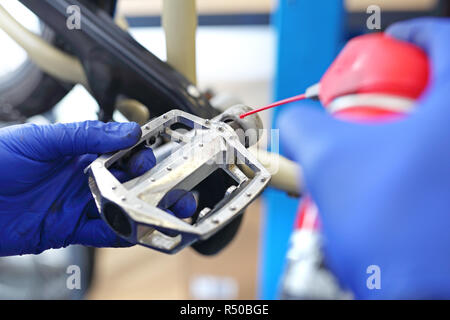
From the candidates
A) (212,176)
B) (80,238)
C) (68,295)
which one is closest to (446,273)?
(212,176)

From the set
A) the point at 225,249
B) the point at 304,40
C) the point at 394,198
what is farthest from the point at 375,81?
the point at 225,249

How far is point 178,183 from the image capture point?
377 millimetres

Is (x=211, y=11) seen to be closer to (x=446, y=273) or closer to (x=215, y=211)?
(x=215, y=211)

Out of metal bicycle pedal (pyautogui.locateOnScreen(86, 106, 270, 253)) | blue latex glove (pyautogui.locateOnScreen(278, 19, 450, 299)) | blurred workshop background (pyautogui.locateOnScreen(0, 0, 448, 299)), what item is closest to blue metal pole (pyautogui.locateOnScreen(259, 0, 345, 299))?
blurred workshop background (pyautogui.locateOnScreen(0, 0, 448, 299))

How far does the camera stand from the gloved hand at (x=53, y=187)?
46 cm

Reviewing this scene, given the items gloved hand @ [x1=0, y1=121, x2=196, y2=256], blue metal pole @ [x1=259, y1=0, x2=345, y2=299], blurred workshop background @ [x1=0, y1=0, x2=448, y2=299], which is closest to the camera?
gloved hand @ [x1=0, y1=121, x2=196, y2=256]

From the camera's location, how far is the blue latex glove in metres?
0.24

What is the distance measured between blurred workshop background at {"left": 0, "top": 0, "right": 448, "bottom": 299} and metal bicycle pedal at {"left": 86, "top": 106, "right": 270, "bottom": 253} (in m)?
0.28

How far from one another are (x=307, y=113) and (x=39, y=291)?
3.77 ft

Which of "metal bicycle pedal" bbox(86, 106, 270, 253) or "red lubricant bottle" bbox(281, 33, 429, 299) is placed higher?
"red lubricant bottle" bbox(281, 33, 429, 299)

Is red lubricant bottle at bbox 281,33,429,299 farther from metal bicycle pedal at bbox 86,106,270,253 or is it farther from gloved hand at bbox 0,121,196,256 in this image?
gloved hand at bbox 0,121,196,256

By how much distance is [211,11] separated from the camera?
1.33 metres

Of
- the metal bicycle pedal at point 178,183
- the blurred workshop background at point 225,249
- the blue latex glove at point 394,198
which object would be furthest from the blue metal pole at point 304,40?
the blue latex glove at point 394,198

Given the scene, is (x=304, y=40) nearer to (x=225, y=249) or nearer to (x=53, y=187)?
(x=53, y=187)
